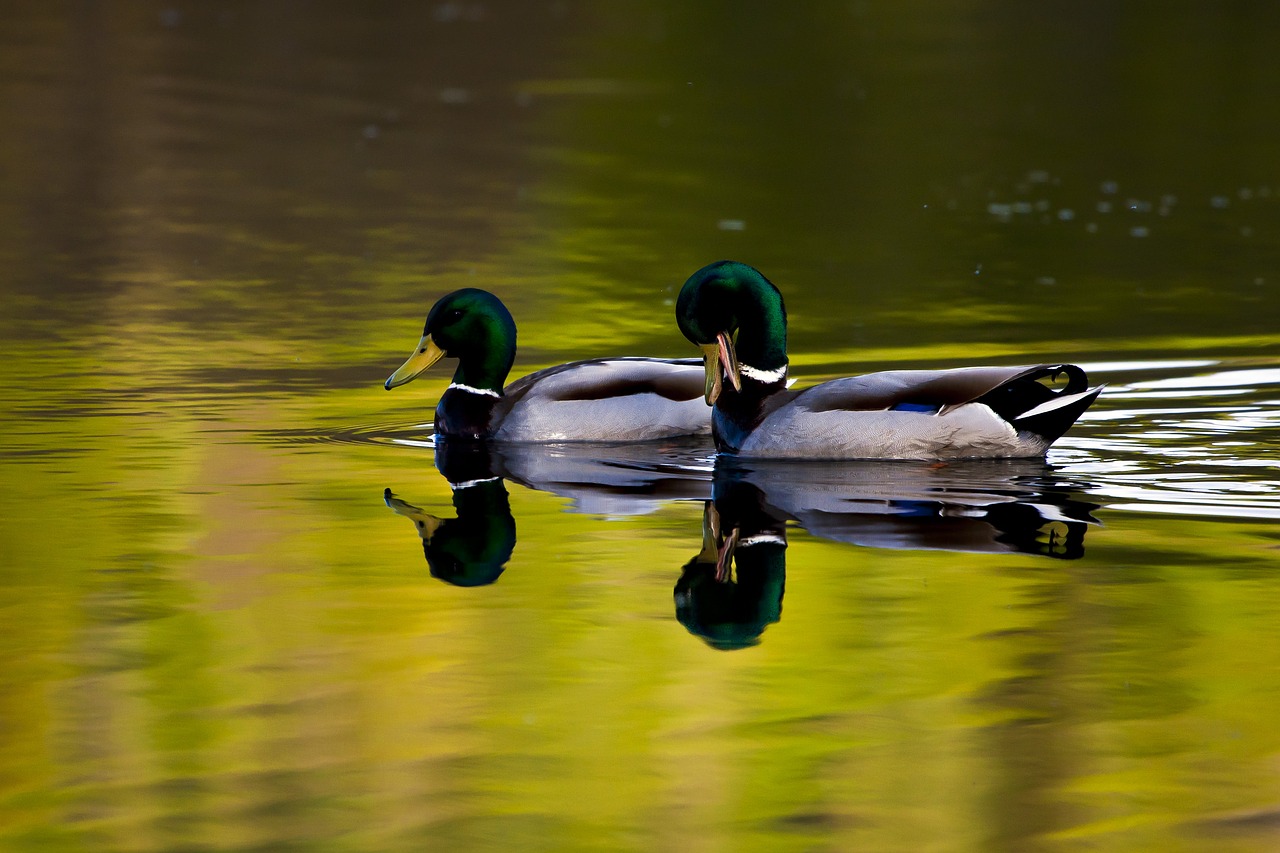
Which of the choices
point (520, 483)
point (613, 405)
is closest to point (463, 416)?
point (613, 405)

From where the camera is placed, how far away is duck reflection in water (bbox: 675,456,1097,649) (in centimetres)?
761

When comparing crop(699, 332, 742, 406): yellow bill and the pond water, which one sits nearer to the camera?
the pond water

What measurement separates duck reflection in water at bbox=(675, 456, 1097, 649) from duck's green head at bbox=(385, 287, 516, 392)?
5.67 ft

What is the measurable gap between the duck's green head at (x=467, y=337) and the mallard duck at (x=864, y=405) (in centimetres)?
148

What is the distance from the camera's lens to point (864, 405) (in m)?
9.98

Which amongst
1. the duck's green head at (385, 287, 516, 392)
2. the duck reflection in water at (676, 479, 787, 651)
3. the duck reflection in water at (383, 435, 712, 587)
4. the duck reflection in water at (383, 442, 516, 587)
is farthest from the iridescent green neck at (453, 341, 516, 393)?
the duck reflection in water at (676, 479, 787, 651)

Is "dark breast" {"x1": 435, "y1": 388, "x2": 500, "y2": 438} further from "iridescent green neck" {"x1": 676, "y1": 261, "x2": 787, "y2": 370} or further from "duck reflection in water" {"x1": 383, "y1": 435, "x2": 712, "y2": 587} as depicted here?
"iridescent green neck" {"x1": 676, "y1": 261, "x2": 787, "y2": 370}

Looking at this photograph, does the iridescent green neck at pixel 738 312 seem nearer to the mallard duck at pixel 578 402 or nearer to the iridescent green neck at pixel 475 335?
the mallard duck at pixel 578 402

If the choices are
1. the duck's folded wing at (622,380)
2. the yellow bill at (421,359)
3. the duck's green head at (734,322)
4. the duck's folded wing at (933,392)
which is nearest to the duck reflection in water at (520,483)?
the duck's folded wing at (622,380)

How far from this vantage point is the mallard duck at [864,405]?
9.85 meters

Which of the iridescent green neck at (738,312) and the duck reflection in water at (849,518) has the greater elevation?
the iridescent green neck at (738,312)

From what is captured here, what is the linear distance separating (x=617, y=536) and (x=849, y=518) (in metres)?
0.98

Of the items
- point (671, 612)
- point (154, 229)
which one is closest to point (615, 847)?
point (671, 612)

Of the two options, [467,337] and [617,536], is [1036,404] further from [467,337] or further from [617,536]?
[467,337]
